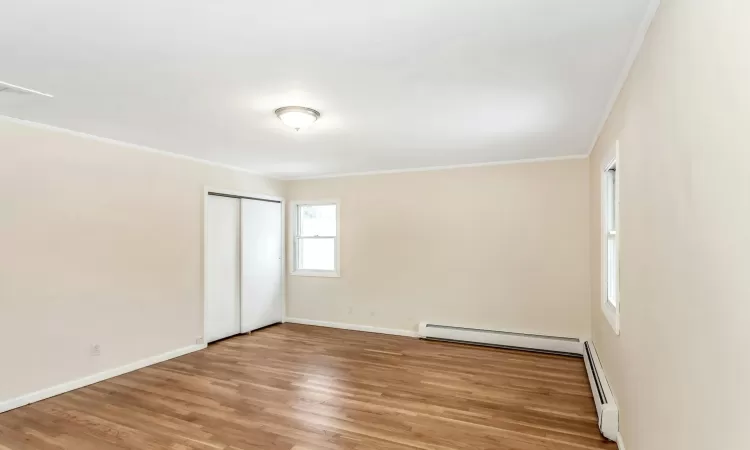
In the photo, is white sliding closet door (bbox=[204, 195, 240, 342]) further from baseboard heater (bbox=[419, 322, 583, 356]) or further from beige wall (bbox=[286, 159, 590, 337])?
baseboard heater (bbox=[419, 322, 583, 356])

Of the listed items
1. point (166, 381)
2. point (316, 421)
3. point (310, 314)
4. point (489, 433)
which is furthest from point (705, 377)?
point (310, 314)

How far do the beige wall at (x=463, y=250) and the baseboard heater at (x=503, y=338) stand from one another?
16 cm

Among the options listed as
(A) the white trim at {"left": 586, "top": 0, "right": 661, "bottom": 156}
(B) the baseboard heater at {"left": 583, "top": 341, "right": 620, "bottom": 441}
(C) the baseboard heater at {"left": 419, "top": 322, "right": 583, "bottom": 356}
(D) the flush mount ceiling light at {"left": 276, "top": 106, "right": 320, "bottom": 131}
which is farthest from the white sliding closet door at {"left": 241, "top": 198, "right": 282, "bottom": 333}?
A: (A) the white trim at {"left": 586, "top": 0, "right": 661, "bottom": 156}

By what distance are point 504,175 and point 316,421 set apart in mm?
3856

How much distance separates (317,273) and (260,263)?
0.94 meters

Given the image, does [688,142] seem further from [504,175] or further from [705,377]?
[504,175]

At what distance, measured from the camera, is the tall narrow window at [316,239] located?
668 centimetres

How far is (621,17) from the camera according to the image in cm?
188

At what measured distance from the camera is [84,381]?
3.93 metres

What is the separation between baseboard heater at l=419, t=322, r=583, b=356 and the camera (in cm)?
492

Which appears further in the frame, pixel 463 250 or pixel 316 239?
pixel 316 239

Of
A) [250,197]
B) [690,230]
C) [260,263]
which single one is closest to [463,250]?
[260,263]

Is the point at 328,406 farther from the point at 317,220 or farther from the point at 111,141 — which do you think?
the point at 317,220

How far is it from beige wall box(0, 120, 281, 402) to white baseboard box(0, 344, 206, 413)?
0.05 metres
